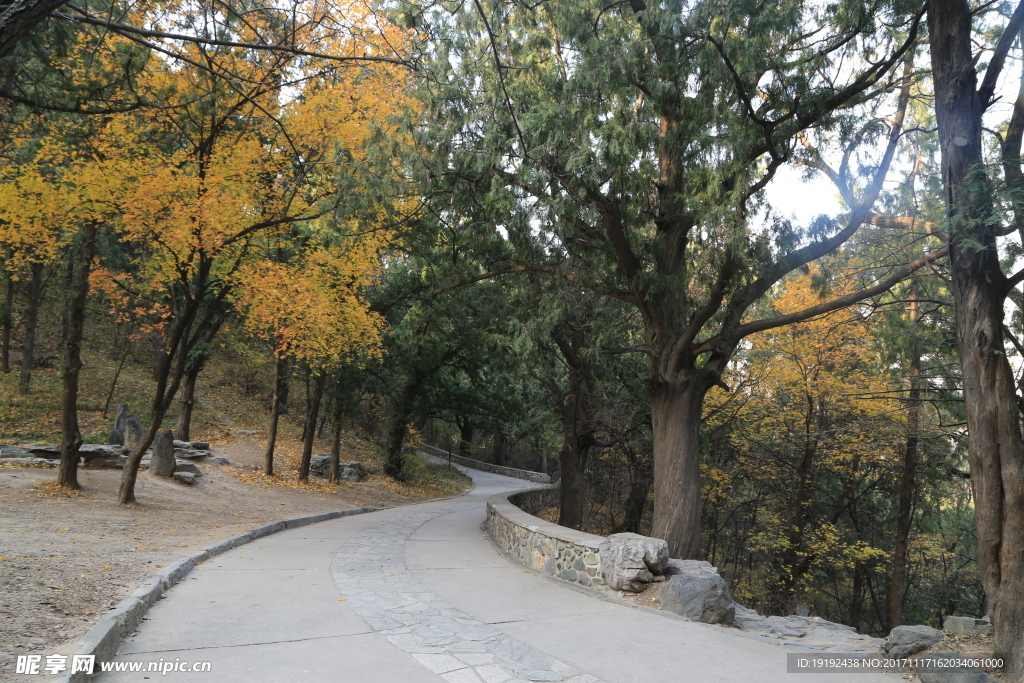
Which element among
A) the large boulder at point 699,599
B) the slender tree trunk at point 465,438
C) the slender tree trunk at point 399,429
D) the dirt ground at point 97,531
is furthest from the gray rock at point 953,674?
the slender tree trunk at point 465,438

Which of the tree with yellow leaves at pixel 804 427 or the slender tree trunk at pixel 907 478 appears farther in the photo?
the tree with yellow leaves at pixel 804 427

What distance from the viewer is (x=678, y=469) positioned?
1010cm

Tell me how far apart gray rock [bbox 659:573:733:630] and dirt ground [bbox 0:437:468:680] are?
5.52 m

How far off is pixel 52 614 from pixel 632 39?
9.78 m

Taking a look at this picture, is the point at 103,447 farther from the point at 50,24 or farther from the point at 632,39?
the point at 632,39

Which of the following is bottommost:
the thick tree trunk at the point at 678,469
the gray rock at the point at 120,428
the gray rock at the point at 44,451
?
the gray rock at the point at 44,451

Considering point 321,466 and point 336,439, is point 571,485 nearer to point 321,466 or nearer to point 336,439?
point 336,439

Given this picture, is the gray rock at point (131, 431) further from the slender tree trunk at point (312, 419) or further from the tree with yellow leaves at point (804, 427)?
the tree with yellow leaves at point (804, 427)

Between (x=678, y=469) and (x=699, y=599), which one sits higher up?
(x=678, y=469)

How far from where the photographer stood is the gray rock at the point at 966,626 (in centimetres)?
656

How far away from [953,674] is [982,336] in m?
3.22

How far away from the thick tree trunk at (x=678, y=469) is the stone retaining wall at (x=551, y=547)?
169 centimetres

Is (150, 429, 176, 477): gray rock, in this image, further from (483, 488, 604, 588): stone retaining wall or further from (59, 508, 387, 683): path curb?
(483, 488, 604, 588): stone retaining wall

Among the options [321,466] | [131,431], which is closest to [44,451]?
[131,431]
